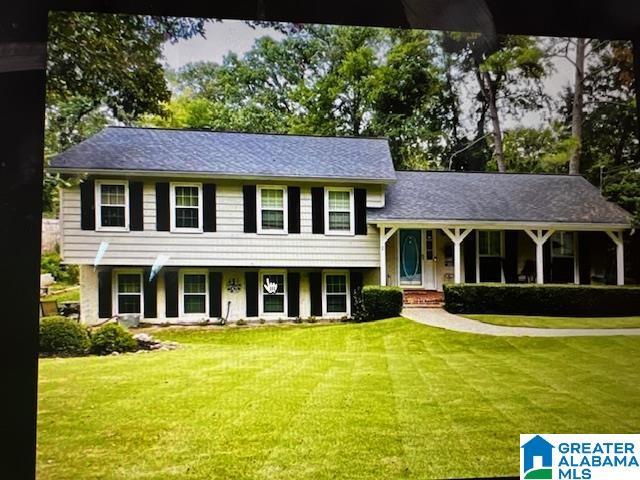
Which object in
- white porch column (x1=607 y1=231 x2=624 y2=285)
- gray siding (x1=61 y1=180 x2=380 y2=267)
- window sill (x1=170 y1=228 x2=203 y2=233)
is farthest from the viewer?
white porch column (x1=607 y1=231 x2=624 y2=285)

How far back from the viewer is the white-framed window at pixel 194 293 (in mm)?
1789

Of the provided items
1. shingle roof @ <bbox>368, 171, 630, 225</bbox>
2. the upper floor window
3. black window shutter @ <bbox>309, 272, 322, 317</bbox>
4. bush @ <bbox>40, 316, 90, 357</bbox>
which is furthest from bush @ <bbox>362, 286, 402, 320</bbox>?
bush @ <bbox>40, 316, 90, 357</bbox>

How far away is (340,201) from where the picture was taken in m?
1.94

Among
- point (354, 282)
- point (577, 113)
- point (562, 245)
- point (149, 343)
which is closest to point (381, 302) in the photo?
point (354, 282)

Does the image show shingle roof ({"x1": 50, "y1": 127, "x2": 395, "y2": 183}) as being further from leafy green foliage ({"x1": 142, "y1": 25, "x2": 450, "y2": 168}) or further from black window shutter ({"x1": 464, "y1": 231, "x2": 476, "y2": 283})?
black window shutter ({"x1": 464, "y1": 231, "x2": 476, "y2": 283})

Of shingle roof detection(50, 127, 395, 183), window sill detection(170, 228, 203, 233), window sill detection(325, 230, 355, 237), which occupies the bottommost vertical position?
window sill detection(325, 230, 355, 237)

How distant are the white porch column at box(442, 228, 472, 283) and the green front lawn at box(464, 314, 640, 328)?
0.19 metres

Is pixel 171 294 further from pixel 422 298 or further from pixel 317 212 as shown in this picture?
pixel 422 298

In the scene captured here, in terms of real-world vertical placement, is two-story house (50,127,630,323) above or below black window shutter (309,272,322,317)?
above

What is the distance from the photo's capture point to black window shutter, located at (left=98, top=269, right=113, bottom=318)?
171cm

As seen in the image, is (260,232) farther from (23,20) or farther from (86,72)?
(23,20)

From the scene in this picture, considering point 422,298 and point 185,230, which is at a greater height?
point 185,230

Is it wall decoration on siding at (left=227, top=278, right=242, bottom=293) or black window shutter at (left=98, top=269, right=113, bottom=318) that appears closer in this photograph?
black window shutter at (left=98, top=269, right=113, bottom=318)

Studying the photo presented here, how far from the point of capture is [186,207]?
183 centimetres
